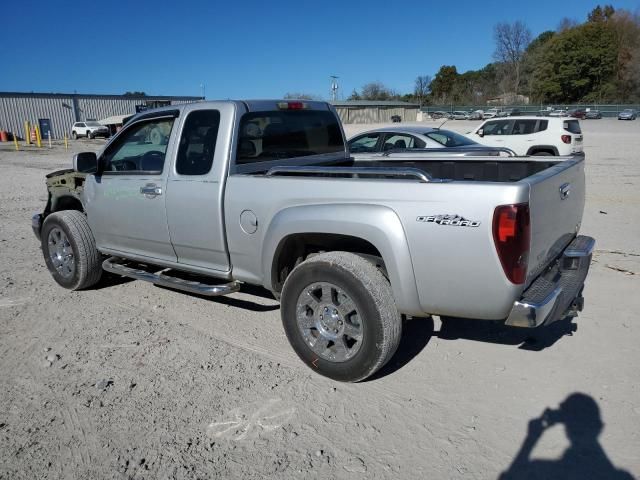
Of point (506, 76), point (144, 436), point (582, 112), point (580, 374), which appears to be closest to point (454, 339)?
point (580, 374)

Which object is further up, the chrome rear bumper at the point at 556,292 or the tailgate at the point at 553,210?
the tailgate at the point at 553,210

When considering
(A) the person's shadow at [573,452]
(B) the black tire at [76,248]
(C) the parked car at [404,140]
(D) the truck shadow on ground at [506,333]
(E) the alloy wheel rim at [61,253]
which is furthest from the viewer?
(C) the parked car at [404,140]

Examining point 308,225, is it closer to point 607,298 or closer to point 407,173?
point 407,173

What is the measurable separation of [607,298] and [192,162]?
3.92m

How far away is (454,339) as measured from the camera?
424cm

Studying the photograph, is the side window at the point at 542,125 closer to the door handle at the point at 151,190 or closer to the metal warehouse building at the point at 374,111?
the door handle at the point at 151,190

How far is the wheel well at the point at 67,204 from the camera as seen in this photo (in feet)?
18.9

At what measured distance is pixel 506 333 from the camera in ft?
14.0

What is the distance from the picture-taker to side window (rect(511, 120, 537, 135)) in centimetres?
1455

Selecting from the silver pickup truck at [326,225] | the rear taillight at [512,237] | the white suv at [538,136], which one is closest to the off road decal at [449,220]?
the silver pickup truck at [326,225]

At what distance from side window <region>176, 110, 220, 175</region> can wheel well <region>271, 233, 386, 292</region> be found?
0.93 m

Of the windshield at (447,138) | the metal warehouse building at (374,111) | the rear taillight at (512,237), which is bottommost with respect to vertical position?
the rear taillight at (512,237)

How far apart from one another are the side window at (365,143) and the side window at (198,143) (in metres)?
6.75

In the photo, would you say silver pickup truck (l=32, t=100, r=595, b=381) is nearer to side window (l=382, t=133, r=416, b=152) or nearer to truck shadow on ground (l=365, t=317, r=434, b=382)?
truck shadow on ground (l=365, t=317, r=434, b=382)
